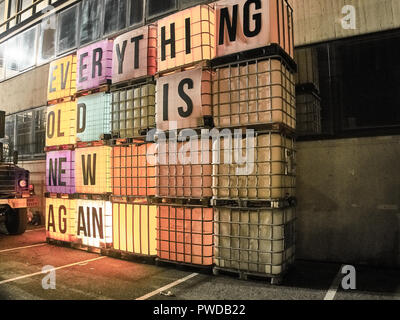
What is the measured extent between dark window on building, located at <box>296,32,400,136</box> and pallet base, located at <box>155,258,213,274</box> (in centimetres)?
348

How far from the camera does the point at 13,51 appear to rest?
13.7 meters

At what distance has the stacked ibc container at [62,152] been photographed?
274 inches

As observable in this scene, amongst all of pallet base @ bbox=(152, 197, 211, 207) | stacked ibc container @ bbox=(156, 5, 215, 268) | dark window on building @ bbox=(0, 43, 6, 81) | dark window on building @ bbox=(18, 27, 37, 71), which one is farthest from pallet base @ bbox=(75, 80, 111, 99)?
dark window on building @ bbox=(0, 43, 6, 81)

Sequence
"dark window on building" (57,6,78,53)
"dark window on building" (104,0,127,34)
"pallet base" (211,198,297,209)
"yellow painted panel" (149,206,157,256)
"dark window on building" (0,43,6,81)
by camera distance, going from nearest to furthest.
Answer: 1. "pallet base" (211,198,297,209)
2. "yellow painted panel" (149,206,157,256)
3. "dark window on building" (104,0,127,34)
4. "dark window on building" (57,6,78,53)
5. "dark window on building" (0,43,6,81)

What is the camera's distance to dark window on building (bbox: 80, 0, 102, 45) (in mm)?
10256

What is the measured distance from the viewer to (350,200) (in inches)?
228

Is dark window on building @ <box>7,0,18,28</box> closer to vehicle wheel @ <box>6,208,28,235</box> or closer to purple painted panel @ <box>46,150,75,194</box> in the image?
vehicle wheel @ <box>6,208,28,235</box>

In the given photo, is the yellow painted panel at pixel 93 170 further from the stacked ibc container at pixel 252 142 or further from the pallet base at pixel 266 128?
the pallet base at pixel 266 128

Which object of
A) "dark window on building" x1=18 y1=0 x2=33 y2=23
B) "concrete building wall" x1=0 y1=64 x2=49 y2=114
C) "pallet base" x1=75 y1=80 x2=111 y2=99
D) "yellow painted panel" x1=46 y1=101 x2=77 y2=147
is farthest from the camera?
"dark window on building" x1=18 y1=0 x2=33 y2=23

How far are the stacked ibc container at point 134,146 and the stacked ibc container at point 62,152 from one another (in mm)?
1436

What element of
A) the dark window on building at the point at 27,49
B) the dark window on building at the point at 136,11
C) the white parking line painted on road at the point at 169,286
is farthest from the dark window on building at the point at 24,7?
the white parking line painted on road at the point at 169,286

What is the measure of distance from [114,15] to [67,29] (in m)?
2.77
